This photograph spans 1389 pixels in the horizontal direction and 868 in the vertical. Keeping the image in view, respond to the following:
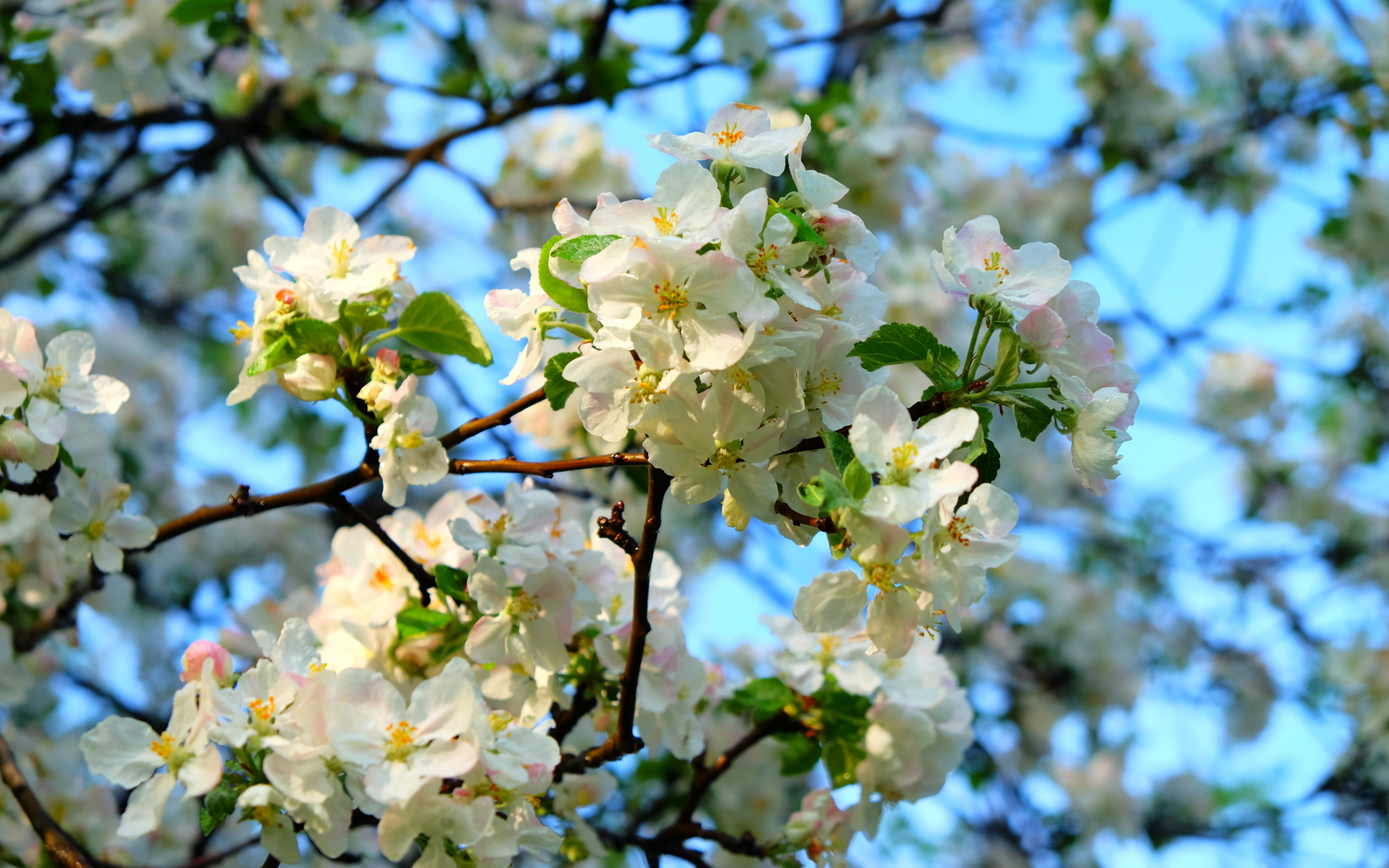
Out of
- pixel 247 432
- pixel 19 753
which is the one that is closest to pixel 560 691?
pixel 19 753

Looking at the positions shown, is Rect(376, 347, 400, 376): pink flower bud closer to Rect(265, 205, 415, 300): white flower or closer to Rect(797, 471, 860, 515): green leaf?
Rect(265, 205, 415, 300): white flower

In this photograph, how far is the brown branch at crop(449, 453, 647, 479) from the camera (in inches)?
45.3

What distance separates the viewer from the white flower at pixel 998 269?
108 cm

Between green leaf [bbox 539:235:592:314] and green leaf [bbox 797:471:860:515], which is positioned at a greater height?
green leaf [bbox 539:235:592:314]

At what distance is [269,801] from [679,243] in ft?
2.33

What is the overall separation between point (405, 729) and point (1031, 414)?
0.73 m

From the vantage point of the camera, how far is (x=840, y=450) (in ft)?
3.32

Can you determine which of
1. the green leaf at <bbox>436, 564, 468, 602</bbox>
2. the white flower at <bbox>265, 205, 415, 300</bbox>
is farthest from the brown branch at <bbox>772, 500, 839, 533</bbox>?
the white flower at <bbox>265, 205, 415, 300</bbox>

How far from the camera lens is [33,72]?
2.61 meters

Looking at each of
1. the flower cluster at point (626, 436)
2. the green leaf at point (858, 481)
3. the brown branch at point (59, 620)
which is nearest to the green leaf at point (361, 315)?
the flower cluster at point (626, 436)

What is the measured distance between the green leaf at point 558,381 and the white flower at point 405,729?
0.30m

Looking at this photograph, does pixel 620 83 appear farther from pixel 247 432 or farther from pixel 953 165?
pixel 247 432

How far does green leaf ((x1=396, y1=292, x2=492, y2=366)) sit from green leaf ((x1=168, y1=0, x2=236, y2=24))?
1538 millimetres

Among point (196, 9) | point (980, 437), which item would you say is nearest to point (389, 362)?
point (980, 437)
